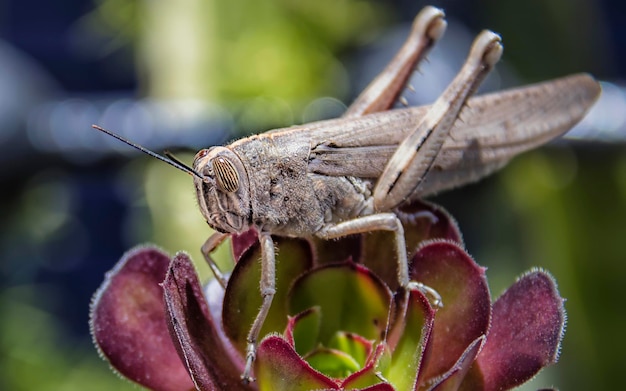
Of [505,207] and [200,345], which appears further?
[505,207]

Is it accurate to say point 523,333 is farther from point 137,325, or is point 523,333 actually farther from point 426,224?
point 137,325

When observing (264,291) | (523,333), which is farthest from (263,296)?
(523,333)

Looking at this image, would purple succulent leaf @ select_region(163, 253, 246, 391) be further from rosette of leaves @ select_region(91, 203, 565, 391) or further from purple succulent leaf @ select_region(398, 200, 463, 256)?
purple succulent leaf @ select_region(398, 200, 463, 256)

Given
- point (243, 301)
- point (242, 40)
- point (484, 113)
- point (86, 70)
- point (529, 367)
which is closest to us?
point (529, 367)

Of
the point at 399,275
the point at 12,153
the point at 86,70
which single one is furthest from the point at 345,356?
the point at 86,70

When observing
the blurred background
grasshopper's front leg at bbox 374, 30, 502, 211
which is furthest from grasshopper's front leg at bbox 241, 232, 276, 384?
the blurred background

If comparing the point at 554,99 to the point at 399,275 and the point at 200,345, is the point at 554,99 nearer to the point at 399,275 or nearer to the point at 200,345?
the point at 399,275

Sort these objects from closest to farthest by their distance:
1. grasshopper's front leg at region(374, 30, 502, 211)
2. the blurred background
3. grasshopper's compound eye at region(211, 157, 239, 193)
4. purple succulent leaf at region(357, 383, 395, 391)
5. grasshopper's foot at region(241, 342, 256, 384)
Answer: purple succulent leaf at region(357, 383, 395, 391) < grasshopper's foot at region(241, 342, 256, 384) < grasshopper's compound eye at region(211, 157, 239, 193) < grasshopper's front leg at region(374, 30, 502, 211) < the blurred background
